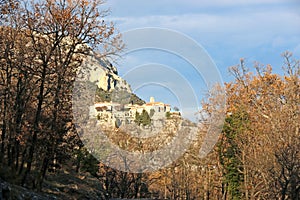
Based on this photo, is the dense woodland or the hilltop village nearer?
the dense woodland

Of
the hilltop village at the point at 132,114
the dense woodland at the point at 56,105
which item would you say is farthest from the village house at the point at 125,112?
the dense woodland at the point at 56,105

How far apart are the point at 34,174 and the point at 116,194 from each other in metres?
36.1

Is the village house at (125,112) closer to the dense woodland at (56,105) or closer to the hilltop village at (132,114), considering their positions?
the hilltop village at (132,114)

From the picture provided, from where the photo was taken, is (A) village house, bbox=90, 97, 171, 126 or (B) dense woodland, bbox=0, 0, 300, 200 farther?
(A) village house, bbox=90, 97, 171, 126

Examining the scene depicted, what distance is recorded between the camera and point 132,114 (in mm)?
54469

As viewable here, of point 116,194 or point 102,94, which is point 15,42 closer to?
point 102,94

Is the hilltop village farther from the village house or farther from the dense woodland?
the dense woodland

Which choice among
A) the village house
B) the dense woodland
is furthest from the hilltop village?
the dense woodland

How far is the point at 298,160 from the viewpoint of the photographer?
24078 millimetres

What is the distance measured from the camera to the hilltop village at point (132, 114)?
169 feet

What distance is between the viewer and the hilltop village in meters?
51.4

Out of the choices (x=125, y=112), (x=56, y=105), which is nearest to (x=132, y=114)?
(x=125, y=112)

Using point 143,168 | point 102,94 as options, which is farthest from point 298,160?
point 143,168

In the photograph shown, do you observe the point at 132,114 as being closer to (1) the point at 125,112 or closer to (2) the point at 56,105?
(1) the point at 125,112
